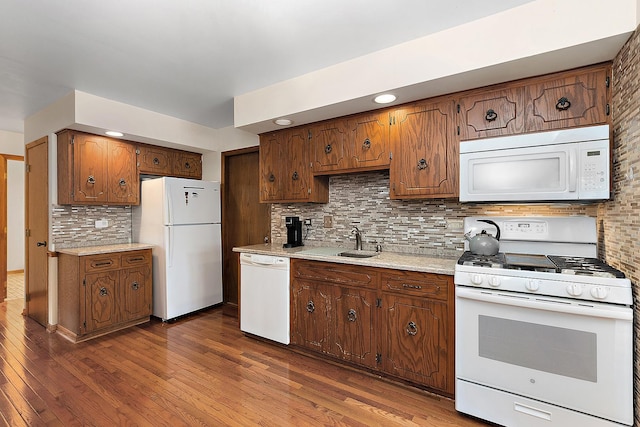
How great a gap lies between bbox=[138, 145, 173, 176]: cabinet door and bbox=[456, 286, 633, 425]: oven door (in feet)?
12.4

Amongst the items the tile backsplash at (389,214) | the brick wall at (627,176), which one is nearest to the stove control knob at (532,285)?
the brick wall at (627,176)

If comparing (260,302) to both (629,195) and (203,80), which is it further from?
(629,195)

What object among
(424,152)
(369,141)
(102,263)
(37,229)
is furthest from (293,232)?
(37,229)

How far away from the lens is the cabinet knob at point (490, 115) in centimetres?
208

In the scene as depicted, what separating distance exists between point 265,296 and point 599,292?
2403 mm

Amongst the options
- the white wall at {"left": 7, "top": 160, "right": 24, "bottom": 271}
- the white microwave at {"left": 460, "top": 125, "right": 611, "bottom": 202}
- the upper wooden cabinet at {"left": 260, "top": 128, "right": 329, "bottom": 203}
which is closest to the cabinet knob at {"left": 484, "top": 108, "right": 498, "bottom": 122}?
the white microwave at {"left": 460, "top": 125, "right": 611, "bottom": 202}

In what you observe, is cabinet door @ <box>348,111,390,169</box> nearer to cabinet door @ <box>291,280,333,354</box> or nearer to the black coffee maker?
the black coffee maker

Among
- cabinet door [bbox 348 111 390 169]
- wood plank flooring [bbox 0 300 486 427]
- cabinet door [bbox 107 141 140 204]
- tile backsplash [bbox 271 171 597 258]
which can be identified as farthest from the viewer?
cabinet door [bbox 107 141 140 204]

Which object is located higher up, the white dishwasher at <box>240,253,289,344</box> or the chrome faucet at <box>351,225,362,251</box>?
the chrome faucet at <box>351,225,362,251</box>

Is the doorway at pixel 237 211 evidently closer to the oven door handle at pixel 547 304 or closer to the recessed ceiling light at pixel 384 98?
the recessed ceiling light at pixel 384 98

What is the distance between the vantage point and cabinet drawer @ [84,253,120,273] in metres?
3.07

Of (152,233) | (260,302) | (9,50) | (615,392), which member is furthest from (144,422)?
(9,50)

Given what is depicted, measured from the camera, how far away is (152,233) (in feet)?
12.2

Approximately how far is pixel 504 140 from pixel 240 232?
3.32 m
